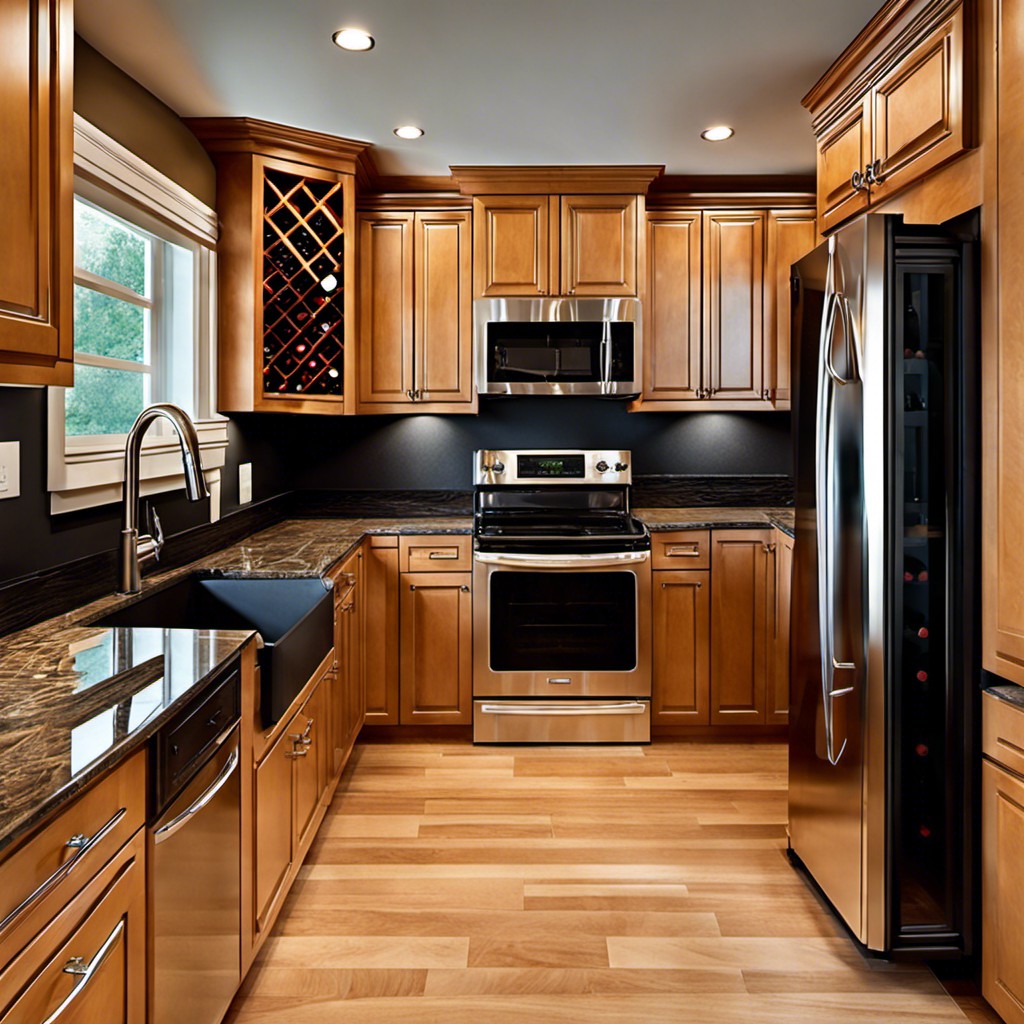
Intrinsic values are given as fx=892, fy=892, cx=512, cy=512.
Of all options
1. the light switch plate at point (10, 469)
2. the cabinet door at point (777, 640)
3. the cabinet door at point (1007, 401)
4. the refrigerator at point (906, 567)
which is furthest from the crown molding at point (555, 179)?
the light switch plate at point (10, 469)

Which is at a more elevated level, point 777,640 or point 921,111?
point 921,111

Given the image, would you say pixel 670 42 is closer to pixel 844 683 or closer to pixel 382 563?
pixel 844 683

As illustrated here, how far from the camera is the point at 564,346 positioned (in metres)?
4.04

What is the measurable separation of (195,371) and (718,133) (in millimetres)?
2234

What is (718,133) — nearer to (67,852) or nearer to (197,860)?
(197,860)

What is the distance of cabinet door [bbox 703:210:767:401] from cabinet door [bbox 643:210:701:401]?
6 centimetres

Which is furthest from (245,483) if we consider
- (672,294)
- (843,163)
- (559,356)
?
(843,163)

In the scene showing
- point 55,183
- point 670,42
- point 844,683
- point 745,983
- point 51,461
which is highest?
point 670,42

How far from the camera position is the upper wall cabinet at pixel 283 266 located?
140 inches

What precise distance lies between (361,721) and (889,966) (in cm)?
223

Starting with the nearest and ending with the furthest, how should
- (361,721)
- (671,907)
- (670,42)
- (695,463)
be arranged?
1. (671,907)
2. (670,42)
3. (361,721)
4. (695,463)

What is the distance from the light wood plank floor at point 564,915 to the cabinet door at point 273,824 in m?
0.19

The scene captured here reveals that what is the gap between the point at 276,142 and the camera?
3557 millimetres

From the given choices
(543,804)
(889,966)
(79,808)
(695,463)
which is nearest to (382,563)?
(543,804)
